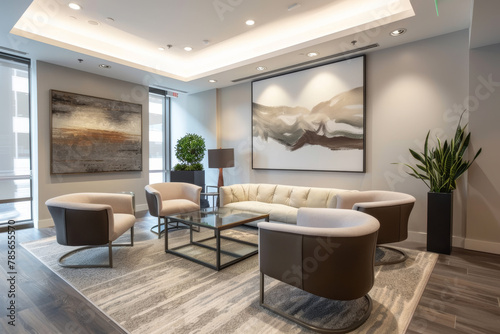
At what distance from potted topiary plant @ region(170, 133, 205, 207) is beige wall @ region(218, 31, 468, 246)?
265cm

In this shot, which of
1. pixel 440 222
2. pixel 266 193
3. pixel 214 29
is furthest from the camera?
pixel 266 193

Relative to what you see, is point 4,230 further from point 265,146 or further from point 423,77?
point 423,77

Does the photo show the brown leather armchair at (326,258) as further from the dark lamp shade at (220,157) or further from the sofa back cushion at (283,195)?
the dark lamp shade at (220,157)

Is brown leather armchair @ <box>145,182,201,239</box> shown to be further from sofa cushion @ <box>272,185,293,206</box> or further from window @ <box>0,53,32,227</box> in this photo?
window @ <box>0,53,32,227</box>

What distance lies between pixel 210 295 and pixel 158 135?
18.5 feet

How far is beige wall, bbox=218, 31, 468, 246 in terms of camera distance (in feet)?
11.8

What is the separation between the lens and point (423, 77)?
380 centimetres

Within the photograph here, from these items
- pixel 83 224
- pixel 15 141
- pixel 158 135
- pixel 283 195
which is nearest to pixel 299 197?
pixel 283 195

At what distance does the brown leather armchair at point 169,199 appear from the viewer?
400cm

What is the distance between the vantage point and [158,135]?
23.7 ft

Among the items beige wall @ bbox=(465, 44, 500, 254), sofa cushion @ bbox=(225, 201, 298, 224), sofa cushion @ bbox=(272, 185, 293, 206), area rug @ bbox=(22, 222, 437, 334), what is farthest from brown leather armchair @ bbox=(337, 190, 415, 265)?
sofa cushion @ bbox=(272, 185, 293, 206)

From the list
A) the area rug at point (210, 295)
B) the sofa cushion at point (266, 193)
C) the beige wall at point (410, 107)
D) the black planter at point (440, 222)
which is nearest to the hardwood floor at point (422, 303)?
the area rug at point (210, 295)

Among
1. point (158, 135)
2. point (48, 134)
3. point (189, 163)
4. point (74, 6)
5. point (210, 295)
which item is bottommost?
point (210, 295)

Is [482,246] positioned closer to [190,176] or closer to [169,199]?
[169,199]
